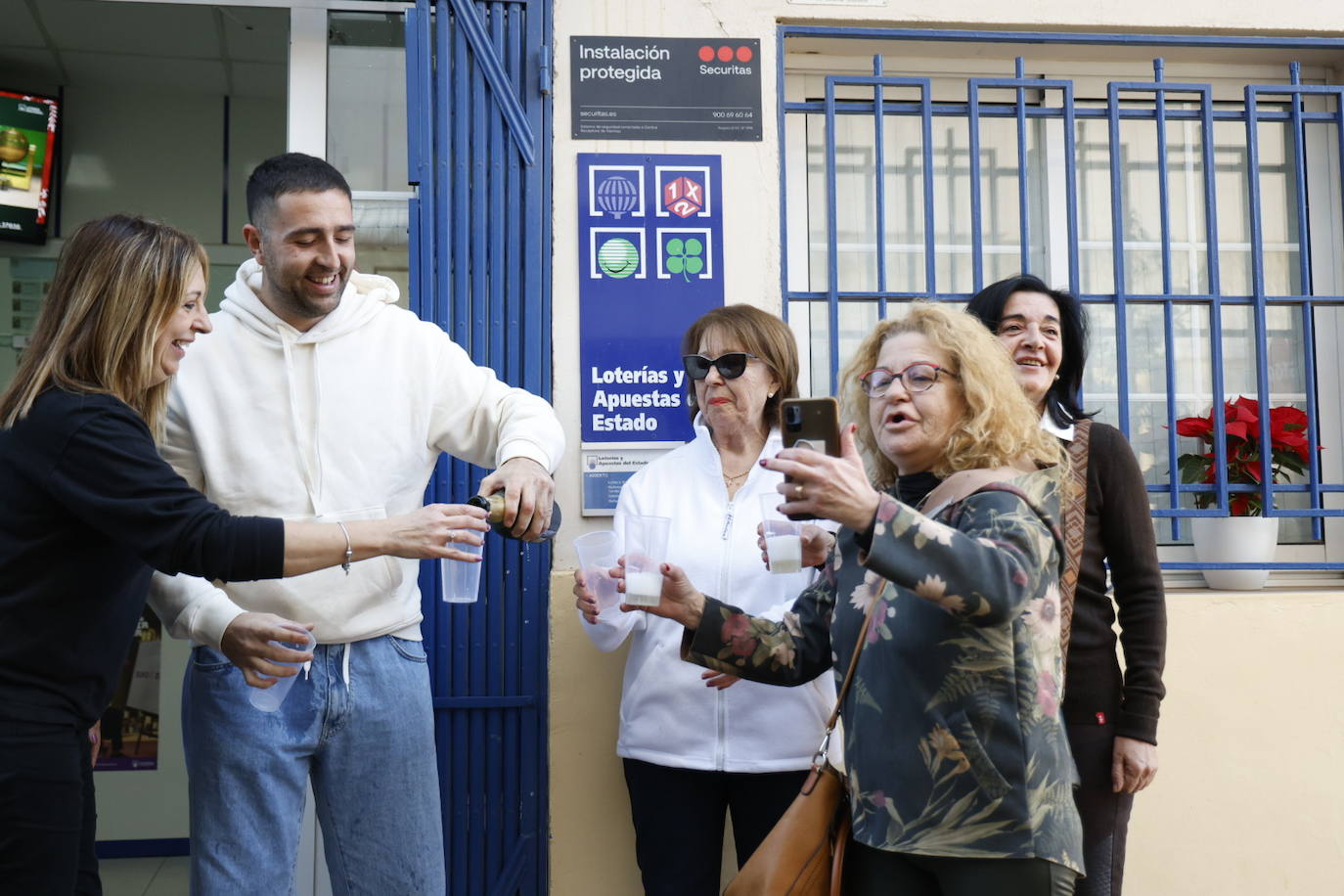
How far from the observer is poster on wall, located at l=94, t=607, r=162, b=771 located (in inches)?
192

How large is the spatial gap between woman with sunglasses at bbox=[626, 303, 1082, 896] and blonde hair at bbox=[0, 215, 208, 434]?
44.0 inches

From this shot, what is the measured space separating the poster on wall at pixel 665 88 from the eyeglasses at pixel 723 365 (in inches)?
36.2

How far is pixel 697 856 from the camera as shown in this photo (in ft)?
8.91

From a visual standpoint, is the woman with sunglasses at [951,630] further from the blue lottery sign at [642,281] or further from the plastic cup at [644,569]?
the blue lottery sign at [642,281]

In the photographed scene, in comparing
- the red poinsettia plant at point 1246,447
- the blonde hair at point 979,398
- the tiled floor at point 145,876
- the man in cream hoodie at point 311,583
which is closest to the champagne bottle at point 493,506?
the man in cream hoodie at point 311,583

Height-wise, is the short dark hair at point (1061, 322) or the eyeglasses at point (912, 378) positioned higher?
the short dark hair at point (1061, 322)

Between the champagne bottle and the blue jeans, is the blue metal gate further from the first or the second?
the champagne bottle

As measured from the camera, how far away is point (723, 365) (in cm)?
291

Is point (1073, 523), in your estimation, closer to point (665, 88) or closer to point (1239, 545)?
point (1239, 545)

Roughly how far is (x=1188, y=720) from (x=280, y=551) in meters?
2.72

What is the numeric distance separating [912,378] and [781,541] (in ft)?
1.69

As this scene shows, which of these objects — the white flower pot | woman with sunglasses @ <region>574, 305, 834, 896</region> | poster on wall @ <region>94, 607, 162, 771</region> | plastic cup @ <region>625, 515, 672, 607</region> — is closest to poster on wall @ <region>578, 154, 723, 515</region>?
woman with sunglasses @ <region>574, 305, 834, 896</region>

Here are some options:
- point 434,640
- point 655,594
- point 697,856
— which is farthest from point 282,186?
point 697,856

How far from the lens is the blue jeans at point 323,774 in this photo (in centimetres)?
220
